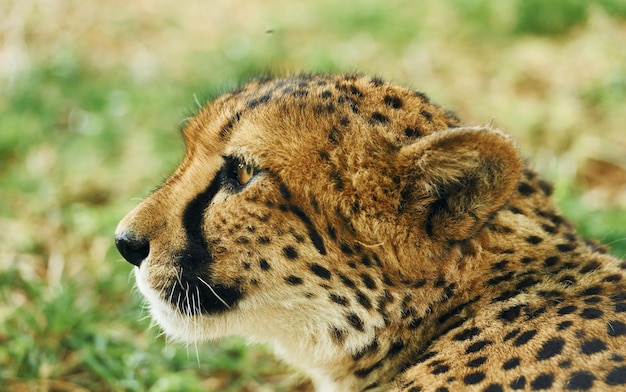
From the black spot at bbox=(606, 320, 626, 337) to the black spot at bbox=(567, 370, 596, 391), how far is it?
0.48 ft

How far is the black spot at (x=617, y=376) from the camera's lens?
5.08 ft

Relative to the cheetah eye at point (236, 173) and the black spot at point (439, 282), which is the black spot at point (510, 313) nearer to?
the black spot at point (439, 282)

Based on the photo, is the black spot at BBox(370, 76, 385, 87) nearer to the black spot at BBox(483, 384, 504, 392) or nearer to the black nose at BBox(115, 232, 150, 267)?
the black nose at BBox(115, 232, 150, 267)

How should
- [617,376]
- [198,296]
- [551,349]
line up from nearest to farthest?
[617,376], [551,349], [198,296]

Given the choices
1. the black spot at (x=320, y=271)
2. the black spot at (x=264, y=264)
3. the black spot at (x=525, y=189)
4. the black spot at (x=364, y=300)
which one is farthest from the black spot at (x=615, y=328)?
the black spot at (x=264, y=264)

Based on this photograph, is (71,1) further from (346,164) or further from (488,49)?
(346,164)

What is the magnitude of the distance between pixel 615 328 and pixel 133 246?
1.23 metres

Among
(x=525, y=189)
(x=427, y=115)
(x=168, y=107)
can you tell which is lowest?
(x=525, y=189)

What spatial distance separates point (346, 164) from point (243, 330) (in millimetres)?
579

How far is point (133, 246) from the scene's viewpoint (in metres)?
1.97

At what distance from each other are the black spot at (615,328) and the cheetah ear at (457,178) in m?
0.37

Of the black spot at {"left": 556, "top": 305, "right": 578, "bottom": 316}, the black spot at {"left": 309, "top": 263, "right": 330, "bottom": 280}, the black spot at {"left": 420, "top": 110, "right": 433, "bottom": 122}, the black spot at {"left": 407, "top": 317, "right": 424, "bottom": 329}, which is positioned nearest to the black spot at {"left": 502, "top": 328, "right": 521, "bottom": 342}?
the black spot at {"left": 556, "top": 305, "right": 578, "bottom": 316}

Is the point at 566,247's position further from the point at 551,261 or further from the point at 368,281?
the point at 368,281

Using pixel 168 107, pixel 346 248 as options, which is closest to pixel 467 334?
pixel 346 248
